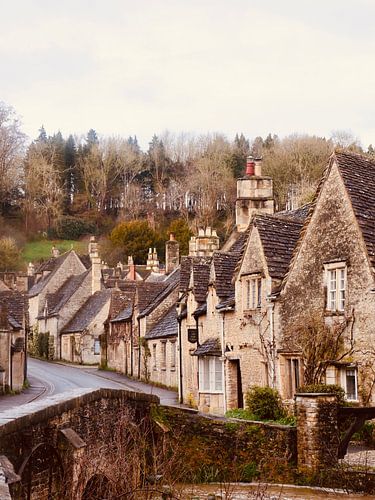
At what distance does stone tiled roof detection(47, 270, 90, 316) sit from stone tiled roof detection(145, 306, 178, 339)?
2586 centimetres

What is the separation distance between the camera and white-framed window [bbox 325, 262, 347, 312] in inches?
986


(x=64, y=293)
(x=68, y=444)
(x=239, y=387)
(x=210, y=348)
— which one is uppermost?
(x=64, y=293)

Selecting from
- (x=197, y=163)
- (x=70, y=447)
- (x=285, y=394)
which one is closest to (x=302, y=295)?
(x=285, y=394)

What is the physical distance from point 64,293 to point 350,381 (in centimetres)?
5600

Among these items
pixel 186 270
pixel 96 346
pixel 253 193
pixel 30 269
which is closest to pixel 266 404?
pixel 253 193

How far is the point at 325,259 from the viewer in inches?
1017

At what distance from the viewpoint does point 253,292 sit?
28.5 metres

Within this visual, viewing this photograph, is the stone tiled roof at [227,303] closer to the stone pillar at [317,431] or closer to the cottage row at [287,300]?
the cottage row at [287,300]

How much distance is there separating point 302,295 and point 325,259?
1336mm

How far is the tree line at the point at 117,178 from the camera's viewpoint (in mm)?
110562

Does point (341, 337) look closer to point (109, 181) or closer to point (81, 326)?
point (81, 326)

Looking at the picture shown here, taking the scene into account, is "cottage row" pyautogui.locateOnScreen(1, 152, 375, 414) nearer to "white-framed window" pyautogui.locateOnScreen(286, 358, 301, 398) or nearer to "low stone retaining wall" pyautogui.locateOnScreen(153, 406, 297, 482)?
"white-framed window" pyautogui.locateOnScreen(286, 358, 301, 398)

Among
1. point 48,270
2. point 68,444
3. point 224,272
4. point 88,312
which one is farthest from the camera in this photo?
point 48,270

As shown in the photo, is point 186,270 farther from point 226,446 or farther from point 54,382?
point 226,446
